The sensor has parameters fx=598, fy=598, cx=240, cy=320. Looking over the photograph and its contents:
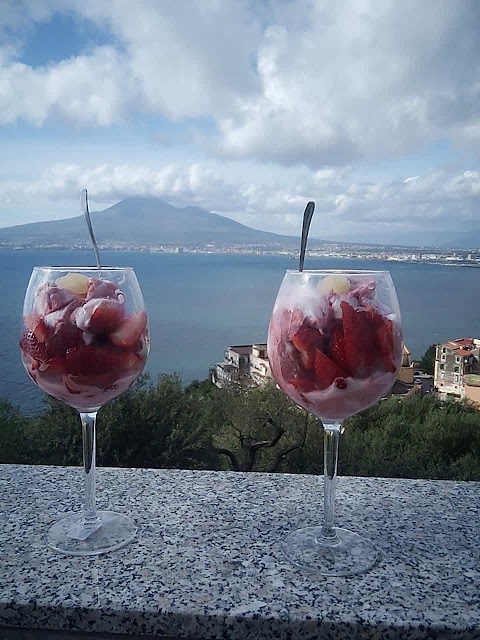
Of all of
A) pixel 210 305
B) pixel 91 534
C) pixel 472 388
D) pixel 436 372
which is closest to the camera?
pixel 91 534

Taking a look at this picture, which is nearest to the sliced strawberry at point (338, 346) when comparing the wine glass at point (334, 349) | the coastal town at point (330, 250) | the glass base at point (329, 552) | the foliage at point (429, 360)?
the wine glass at point (334, 349)

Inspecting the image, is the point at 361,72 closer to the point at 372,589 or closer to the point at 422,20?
the point at 422,20

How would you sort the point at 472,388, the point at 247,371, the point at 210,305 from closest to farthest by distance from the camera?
1. the point at 472,388
2. the point at 247,371
3. the point at 210,305

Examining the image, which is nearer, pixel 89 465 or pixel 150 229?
pixel 89 465

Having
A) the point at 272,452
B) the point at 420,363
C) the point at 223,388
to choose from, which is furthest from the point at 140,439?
the point at 420,363

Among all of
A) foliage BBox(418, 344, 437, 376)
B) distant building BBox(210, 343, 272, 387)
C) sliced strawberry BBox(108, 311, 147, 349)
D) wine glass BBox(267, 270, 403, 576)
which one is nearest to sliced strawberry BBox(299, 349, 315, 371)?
wine glass BBox(267, 270, 403, 576)

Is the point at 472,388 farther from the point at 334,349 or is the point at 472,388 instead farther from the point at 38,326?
the point at 38,326

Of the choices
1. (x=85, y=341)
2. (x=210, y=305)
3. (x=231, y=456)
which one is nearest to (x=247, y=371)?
(x=210, y=305)

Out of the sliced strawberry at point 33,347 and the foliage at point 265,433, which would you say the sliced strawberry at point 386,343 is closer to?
the sliced strawberry at point 33,347
